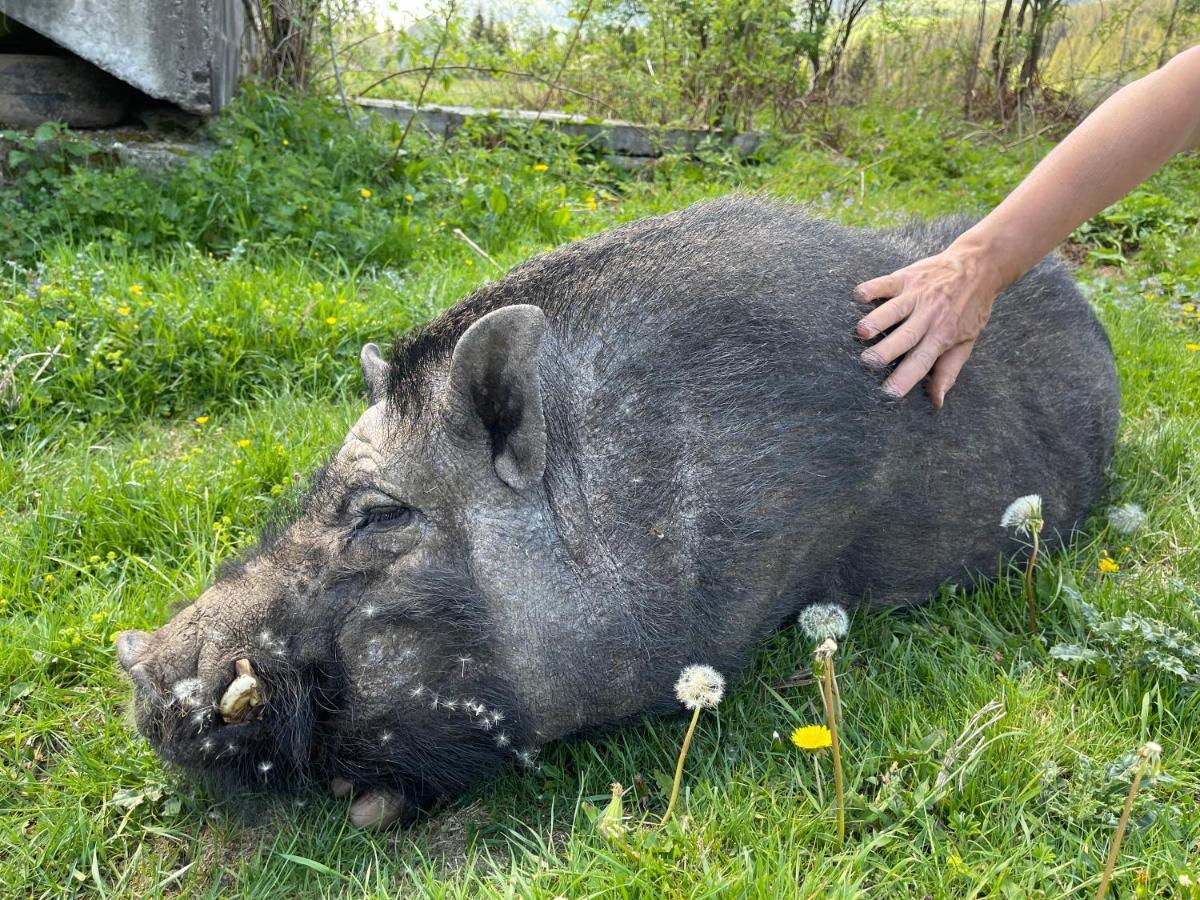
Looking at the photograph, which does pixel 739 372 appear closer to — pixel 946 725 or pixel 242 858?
pixel 946 725

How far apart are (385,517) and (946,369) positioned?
5.18 feet

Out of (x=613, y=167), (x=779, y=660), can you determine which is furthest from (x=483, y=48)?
(x=779, y=660)

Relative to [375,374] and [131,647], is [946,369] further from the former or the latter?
[131,647]

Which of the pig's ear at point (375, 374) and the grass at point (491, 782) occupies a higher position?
the pig's ear at point (375, 374)

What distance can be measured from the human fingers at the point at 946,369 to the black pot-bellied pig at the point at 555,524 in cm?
7

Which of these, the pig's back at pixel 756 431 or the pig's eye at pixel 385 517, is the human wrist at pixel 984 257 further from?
the pig's eye at pixel 385 517

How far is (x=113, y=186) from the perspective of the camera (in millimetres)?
5469

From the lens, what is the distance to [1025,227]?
9.79 ft

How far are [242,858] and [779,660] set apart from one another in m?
1.47

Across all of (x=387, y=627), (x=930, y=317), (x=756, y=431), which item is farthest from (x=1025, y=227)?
(x=387, y=627)

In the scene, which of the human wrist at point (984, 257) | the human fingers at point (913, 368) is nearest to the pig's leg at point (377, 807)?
the human fingers at point (913, 368)

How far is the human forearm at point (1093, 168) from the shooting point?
9.51ft

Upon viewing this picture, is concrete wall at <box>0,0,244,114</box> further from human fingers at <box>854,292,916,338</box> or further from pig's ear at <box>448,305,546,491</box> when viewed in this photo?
human fingers at <box>854,292,916,338</box>

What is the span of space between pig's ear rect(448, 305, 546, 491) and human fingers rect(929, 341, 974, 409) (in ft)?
3.90
